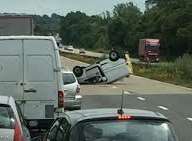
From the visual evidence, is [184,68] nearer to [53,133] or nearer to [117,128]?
[53,133]

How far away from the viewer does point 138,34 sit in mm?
138375

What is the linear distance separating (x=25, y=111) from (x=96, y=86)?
26.7m

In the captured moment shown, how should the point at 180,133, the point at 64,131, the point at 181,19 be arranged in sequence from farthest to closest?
the point at 181,19 → the point at 180,133 → the point at 64,131

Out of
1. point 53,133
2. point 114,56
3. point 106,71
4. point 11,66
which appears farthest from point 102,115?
point 106,71

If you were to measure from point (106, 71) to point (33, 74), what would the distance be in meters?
28.5

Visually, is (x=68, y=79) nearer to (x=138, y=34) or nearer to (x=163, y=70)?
(x=163, y=70)

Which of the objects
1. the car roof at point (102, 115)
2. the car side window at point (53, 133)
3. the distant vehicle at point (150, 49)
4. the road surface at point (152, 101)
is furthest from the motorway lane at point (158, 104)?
the distant vehicle at point (150, 49)

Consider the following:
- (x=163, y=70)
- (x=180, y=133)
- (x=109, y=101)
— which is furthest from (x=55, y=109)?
(x=163, y=70)

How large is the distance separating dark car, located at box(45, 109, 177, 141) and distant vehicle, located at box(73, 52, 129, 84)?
35243mm

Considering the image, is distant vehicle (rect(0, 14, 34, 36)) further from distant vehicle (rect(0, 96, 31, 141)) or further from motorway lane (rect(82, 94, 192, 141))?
distant vehicle (rect(0, 96, 31, 141))

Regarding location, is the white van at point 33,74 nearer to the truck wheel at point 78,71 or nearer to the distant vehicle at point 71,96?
the distant vehicle at point 71,96

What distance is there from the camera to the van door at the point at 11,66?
623 inches

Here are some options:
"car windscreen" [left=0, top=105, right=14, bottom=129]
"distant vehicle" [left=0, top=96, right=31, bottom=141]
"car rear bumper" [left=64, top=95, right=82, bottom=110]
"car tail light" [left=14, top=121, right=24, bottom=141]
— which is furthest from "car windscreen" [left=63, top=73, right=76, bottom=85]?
"car tail light" [left=14, top=121, right=24, bottom=141]

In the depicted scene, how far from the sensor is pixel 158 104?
2967 centimetres
